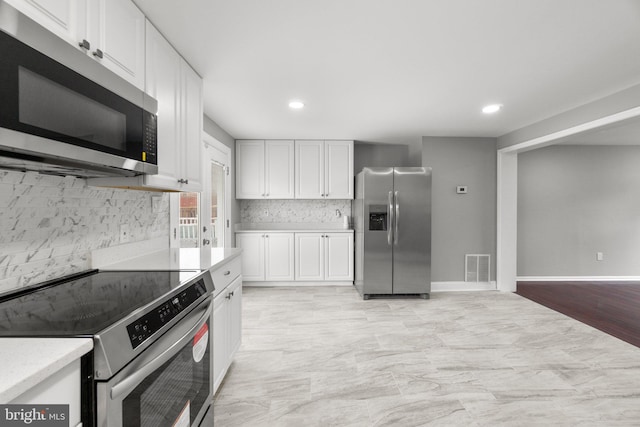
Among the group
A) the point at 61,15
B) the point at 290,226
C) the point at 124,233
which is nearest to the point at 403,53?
the point at 61,15

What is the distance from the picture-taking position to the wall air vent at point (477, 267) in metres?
4.95

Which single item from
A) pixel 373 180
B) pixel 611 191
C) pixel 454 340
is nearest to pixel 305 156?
pixel 373 180

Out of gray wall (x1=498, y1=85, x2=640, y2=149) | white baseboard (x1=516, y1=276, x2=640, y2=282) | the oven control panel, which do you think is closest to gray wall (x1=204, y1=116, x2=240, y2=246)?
the oven control panel

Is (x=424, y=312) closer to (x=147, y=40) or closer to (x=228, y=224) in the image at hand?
(x=228, y=224)

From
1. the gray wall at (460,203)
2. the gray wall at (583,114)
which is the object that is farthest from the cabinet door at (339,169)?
the gray wall at (583,114)

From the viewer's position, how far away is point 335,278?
5.08m

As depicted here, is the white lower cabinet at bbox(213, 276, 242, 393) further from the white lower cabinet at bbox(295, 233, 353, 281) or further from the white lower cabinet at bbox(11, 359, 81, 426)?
the white lower cabinet at bbox(295, 233, 353, 281)

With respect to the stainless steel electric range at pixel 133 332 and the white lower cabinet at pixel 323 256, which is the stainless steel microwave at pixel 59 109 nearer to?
the stainless steel electric range at pixel 133 332

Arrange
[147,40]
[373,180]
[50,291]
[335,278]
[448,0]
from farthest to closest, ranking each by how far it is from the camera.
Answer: [335,278]
[373,180]
[147,40]
[448,0]
[50,291]

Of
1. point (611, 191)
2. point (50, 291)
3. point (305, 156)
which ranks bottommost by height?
point (50, 291)

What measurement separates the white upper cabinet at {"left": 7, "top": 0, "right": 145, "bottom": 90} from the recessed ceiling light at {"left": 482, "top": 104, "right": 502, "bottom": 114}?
10.6 feet

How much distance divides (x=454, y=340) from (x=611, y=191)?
195 inches

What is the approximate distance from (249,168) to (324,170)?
47.4 inches

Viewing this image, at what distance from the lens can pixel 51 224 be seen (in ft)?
4.93
